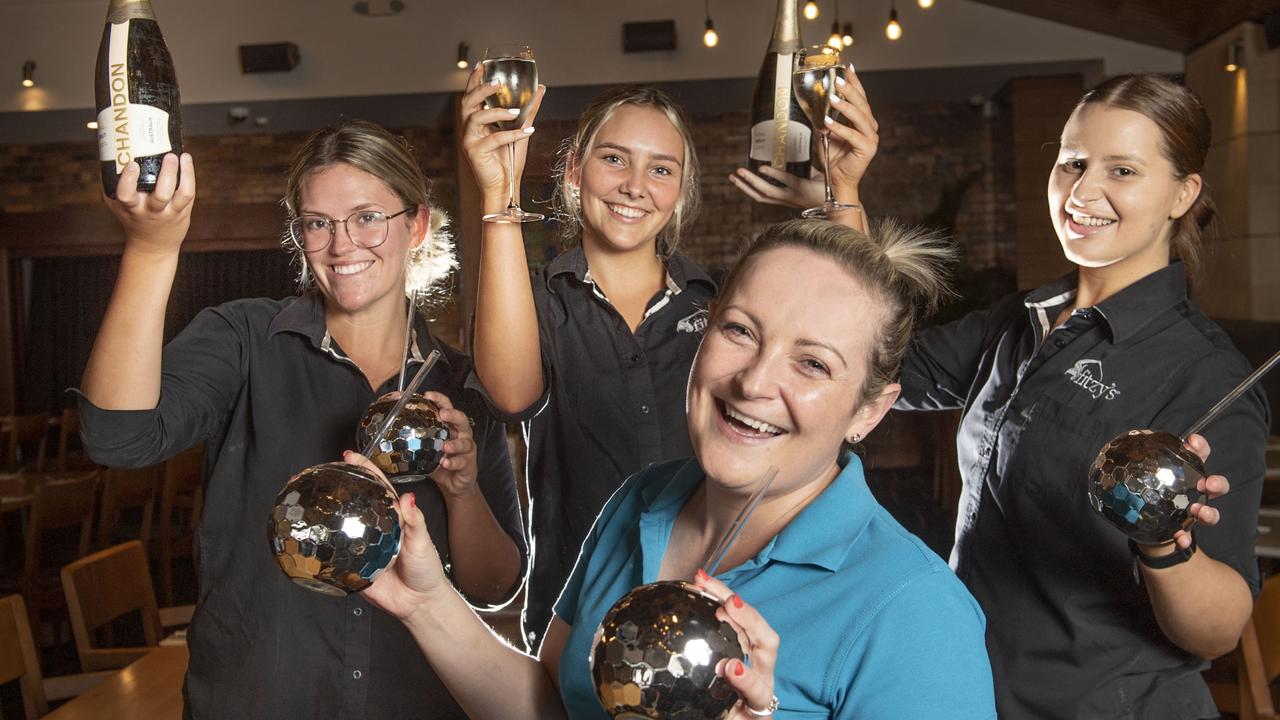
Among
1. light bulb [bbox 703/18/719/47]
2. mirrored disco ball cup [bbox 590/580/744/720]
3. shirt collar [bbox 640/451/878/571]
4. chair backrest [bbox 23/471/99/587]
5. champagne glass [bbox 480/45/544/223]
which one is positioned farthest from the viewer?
light bulb [bbox 703/18/719/47]

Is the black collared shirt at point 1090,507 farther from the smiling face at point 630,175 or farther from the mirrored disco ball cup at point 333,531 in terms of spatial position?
the mirrored disco ball cup at point 333,531

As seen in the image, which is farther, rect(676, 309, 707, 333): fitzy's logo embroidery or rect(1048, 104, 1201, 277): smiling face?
rect(676, 309, 707, 333): fitzy's logo embroidery

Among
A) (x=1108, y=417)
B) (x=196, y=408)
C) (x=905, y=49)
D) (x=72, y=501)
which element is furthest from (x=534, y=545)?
(x=905, y=49)

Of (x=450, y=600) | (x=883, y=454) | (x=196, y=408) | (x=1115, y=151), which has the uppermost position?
(x=1115, y=151)

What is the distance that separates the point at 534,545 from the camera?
1865 mm

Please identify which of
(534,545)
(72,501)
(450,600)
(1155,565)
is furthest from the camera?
(72,501)

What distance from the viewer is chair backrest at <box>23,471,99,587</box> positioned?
12.6 ft

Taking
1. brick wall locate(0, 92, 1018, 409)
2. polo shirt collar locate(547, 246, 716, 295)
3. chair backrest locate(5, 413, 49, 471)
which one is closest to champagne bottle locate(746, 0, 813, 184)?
polo shirt collar locate(547, 246, 716, 295)

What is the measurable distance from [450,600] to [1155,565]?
2.83 ft

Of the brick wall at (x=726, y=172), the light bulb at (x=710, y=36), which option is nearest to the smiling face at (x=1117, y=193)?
the light bulb at (x=710, y=36)

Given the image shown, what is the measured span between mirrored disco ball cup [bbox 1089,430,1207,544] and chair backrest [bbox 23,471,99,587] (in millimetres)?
3688

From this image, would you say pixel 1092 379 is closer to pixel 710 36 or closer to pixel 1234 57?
pixel 710 36

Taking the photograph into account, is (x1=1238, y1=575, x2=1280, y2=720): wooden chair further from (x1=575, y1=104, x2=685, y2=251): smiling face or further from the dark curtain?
the dark curtain

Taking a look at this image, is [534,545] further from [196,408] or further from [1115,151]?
[1115,151]
